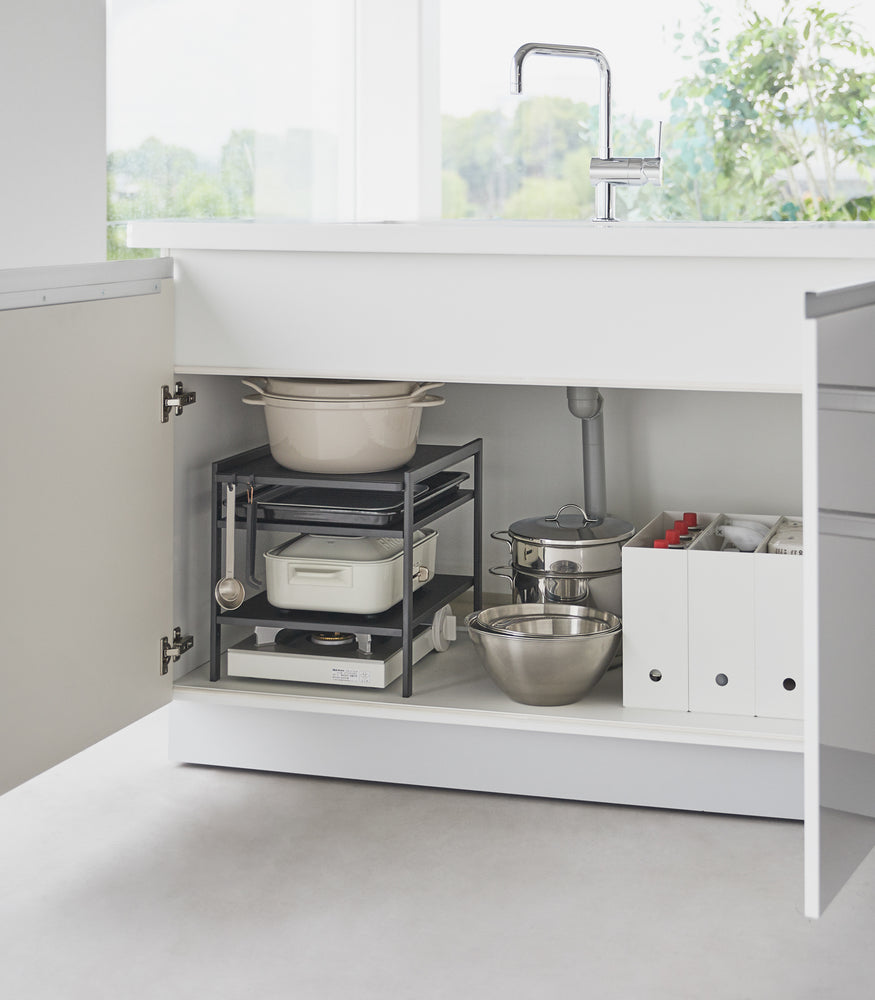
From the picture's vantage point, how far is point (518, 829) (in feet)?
6.31

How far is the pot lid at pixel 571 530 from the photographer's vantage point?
2143mm

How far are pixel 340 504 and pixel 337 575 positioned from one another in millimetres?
111

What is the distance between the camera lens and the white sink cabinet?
57.5 inches

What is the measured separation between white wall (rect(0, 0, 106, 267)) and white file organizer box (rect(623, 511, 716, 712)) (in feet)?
3.61

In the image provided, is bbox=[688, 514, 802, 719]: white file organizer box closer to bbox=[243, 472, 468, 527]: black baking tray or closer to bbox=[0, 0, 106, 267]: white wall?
bbox=[243, 472, 468, 527]: black baking tray

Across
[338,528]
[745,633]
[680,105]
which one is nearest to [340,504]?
[338,528]

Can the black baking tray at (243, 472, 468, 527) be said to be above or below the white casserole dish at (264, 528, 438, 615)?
above

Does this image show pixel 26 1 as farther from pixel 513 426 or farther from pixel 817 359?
pixel 817 359

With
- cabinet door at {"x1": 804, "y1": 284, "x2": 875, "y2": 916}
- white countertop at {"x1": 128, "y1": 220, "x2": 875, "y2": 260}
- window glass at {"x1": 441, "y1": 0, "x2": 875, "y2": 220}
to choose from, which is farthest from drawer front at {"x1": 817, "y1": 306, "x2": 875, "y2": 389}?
window glass at {"x1": 441, "y1": 0, "x2": 875, "y2": 220}

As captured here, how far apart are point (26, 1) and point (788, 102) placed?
12.7 feet

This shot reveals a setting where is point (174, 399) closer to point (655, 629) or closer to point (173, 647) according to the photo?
point (173, 647)

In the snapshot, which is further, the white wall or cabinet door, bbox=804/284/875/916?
the white wall

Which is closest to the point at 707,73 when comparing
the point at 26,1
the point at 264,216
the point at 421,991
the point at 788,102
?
the point at 788,102

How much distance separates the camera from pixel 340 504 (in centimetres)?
204
